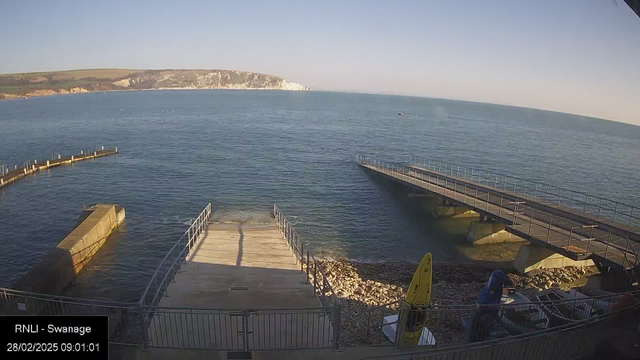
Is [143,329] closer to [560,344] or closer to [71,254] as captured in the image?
[560,344]

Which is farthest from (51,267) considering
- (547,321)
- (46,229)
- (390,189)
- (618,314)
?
(390,189)

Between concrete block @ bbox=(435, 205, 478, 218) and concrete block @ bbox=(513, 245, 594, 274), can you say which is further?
concrete block @ bbox=(435, 205, 478, 218)

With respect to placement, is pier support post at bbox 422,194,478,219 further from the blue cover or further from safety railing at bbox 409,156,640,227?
the blue cover

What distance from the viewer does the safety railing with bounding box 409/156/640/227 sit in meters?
33.6

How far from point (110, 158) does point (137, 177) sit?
13648mm

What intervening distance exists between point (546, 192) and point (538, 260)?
21203 millimetres

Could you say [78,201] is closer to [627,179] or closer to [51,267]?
[51,267]

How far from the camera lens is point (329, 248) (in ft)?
84.1

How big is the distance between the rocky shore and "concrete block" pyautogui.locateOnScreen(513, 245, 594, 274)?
367mm

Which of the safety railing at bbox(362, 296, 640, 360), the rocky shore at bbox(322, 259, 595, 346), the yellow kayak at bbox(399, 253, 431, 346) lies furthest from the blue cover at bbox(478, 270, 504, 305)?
the rocky shore at bbox(322, 259, 595, 346)

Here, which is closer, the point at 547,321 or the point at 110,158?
the point at 547,321

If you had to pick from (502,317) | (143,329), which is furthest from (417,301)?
(143,329)

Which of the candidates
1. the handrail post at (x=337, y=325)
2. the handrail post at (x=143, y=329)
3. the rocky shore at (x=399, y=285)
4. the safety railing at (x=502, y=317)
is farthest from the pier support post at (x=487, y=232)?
the handrail post at (x=143, y=329)

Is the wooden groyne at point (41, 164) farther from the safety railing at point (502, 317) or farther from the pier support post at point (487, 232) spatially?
the safety railing at point (502, 317)
